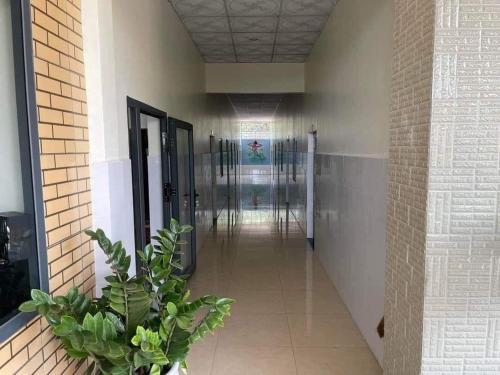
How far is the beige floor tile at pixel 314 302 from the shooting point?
367 cm

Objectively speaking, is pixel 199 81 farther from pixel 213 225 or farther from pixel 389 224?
pixel 389 224

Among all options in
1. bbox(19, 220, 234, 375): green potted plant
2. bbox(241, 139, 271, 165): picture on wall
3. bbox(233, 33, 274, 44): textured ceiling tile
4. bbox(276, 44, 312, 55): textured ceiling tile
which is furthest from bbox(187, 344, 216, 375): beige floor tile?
bbox(241, 139, 271, 165): picture on wall

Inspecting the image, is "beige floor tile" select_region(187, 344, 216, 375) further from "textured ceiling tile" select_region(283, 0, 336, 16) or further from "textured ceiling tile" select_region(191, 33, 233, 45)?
"textured ceiling tile" select_region(191, 33, 233, 45)

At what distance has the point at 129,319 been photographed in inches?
62.3

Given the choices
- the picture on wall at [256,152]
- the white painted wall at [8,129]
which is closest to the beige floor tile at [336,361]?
the white painted wall at [8,129]

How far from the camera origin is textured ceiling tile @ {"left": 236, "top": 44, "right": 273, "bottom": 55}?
5.60 metres

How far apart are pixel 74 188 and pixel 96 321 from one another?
0.73m

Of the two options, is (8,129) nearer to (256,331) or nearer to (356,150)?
(256,331)

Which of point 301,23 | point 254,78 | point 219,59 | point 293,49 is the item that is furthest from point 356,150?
point 219,59

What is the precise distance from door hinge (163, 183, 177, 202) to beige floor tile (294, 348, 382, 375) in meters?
1.95

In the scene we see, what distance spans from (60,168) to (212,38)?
406cm

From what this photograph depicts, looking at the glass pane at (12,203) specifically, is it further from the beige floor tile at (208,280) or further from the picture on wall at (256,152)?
the picture on wall at (256,152)

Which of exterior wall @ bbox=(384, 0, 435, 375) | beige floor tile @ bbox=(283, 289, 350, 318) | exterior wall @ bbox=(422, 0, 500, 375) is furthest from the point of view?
beige floor tile @ bbox=(283, 289, 350, 318)

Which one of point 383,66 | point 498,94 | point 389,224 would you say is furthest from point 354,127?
point 498,94
